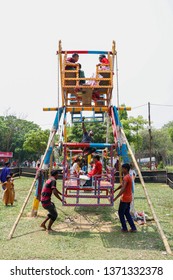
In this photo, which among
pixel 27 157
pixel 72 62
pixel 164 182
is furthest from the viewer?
pixel 27 157

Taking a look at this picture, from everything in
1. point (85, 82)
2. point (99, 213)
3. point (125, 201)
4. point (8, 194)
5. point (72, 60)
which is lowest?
point (99, 213)

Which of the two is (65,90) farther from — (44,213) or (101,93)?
(44,213)

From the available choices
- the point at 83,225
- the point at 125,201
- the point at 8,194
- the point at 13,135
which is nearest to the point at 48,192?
the point at 83,225

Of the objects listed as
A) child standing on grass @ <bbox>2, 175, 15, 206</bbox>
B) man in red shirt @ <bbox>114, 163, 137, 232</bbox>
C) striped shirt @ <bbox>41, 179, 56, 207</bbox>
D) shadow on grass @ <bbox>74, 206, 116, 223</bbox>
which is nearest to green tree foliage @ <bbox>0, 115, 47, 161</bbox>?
child standing on grass @ <bbox>2, 175, 15, 206</bbox>

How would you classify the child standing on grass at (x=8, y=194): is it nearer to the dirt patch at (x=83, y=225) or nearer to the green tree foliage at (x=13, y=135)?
the dirt patch at (x=83, y=225)

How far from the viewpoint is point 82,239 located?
6.72 metres

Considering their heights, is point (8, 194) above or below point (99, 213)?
above

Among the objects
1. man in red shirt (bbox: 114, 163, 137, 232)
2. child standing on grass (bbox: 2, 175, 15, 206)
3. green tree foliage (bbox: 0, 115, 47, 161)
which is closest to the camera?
man in red shirt (bbox: 114, 163, 137, 232)

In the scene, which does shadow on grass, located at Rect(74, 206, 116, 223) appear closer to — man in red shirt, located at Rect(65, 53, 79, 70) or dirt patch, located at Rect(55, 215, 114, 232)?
dirt patch, located at Rect(55, 215, 114, 232)

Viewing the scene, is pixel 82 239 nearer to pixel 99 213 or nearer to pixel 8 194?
pixel 99 213

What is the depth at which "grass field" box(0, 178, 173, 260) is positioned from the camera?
555cm

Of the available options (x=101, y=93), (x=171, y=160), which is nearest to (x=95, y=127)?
(x=101, y=93)

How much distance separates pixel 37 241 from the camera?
21.1 ft

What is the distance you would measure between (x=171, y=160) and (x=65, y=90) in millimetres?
59558
